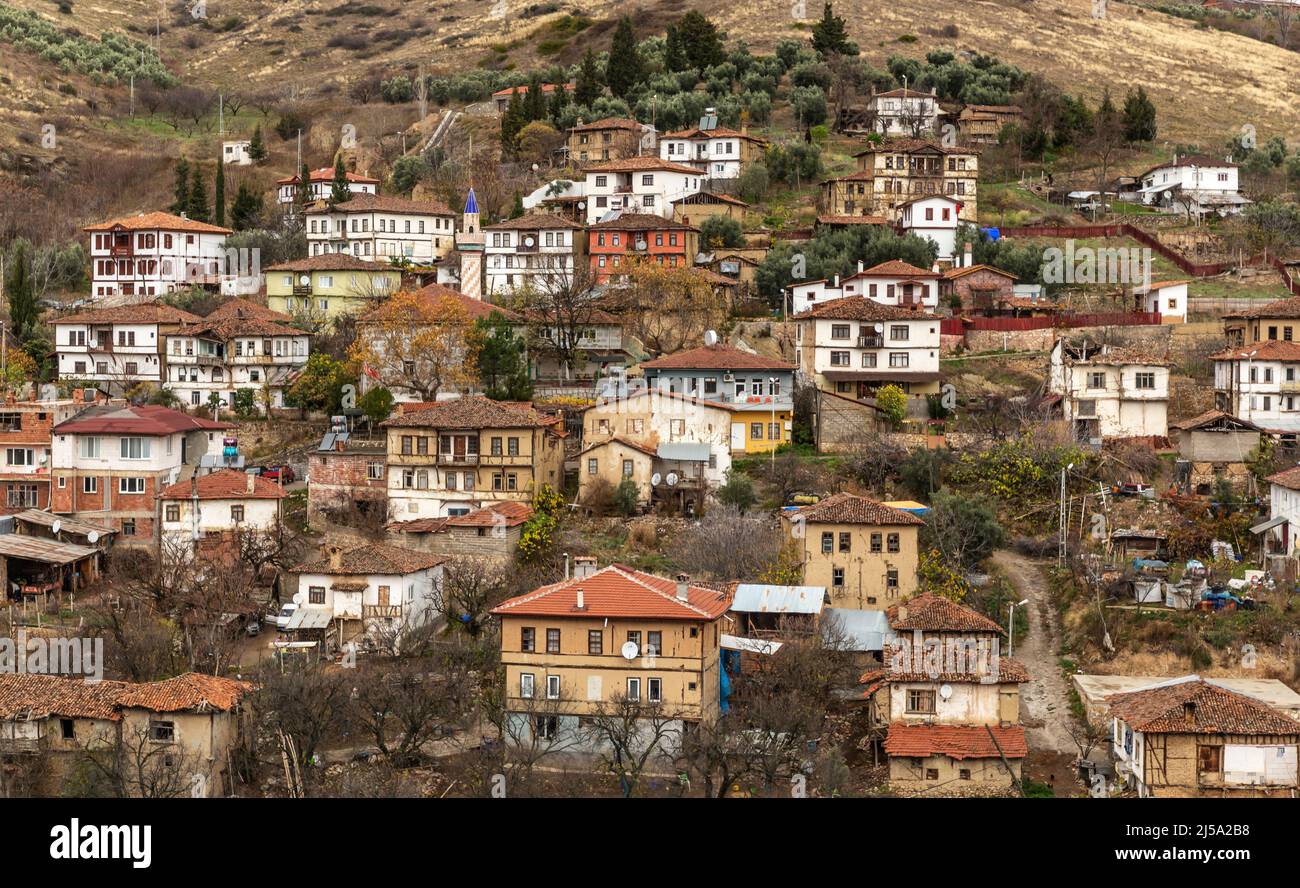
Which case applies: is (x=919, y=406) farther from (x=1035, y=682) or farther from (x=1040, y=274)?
(x=1035, y=682)

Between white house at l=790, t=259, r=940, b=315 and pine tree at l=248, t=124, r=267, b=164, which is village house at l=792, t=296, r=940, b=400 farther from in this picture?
pine tree at l=248, t=124, r=267, b=164

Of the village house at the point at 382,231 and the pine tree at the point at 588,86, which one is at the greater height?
the pine tree at the point at 588,86

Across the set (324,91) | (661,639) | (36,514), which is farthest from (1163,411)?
(324,91)

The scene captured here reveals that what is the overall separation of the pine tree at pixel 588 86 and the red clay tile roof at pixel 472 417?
4502 centimetres

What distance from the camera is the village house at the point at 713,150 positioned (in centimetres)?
8444

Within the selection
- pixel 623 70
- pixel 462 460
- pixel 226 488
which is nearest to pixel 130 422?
pixel 226 488

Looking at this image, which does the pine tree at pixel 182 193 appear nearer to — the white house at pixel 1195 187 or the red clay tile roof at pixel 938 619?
the white house at pixel 1195 187

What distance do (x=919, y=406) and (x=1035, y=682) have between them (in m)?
19.6

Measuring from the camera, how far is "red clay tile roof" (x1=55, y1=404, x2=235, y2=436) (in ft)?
173

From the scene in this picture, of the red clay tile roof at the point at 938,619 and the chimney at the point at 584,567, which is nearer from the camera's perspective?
the red clay tile roof at the point at 938,619

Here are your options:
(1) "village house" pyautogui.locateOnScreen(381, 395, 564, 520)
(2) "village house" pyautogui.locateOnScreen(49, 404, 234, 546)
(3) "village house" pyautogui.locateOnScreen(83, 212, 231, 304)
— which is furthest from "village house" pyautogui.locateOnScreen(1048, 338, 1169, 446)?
(3) "village house" pyautogui.locateOnScreen(83, 212, 231, 304)

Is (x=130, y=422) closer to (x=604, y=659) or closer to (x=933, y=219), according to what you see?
(x=604, y=659)

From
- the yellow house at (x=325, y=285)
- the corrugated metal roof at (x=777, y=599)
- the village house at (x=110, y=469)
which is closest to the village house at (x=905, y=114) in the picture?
the yellow house at (x=325, y=285)

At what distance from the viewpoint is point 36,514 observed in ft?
169
